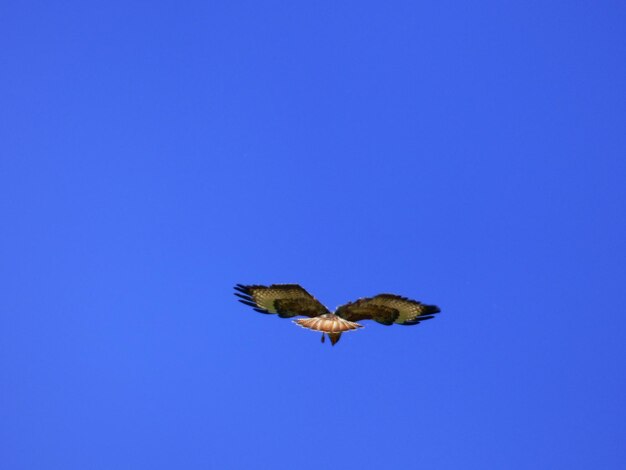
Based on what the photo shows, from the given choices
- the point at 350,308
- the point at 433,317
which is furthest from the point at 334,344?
the point at 433,317

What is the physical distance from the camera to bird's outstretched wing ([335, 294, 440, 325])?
1127 cm

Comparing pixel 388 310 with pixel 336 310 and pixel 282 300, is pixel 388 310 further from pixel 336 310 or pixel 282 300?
pixel 282 300

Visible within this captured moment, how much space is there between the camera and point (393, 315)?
11688mm

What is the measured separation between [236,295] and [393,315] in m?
3.50

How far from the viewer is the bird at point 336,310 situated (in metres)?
11.3

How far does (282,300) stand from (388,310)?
91.7 inches

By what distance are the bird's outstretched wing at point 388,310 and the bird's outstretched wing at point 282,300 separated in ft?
1.92

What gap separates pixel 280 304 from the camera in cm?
1179

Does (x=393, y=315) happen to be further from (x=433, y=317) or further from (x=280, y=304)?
(x=280, y=304)

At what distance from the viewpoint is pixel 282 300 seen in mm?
11727

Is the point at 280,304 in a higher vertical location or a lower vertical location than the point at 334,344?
higher

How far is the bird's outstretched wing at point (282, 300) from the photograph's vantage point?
1141 centimetres

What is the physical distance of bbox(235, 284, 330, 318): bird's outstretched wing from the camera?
11414mm

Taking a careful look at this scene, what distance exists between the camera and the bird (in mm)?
11266
